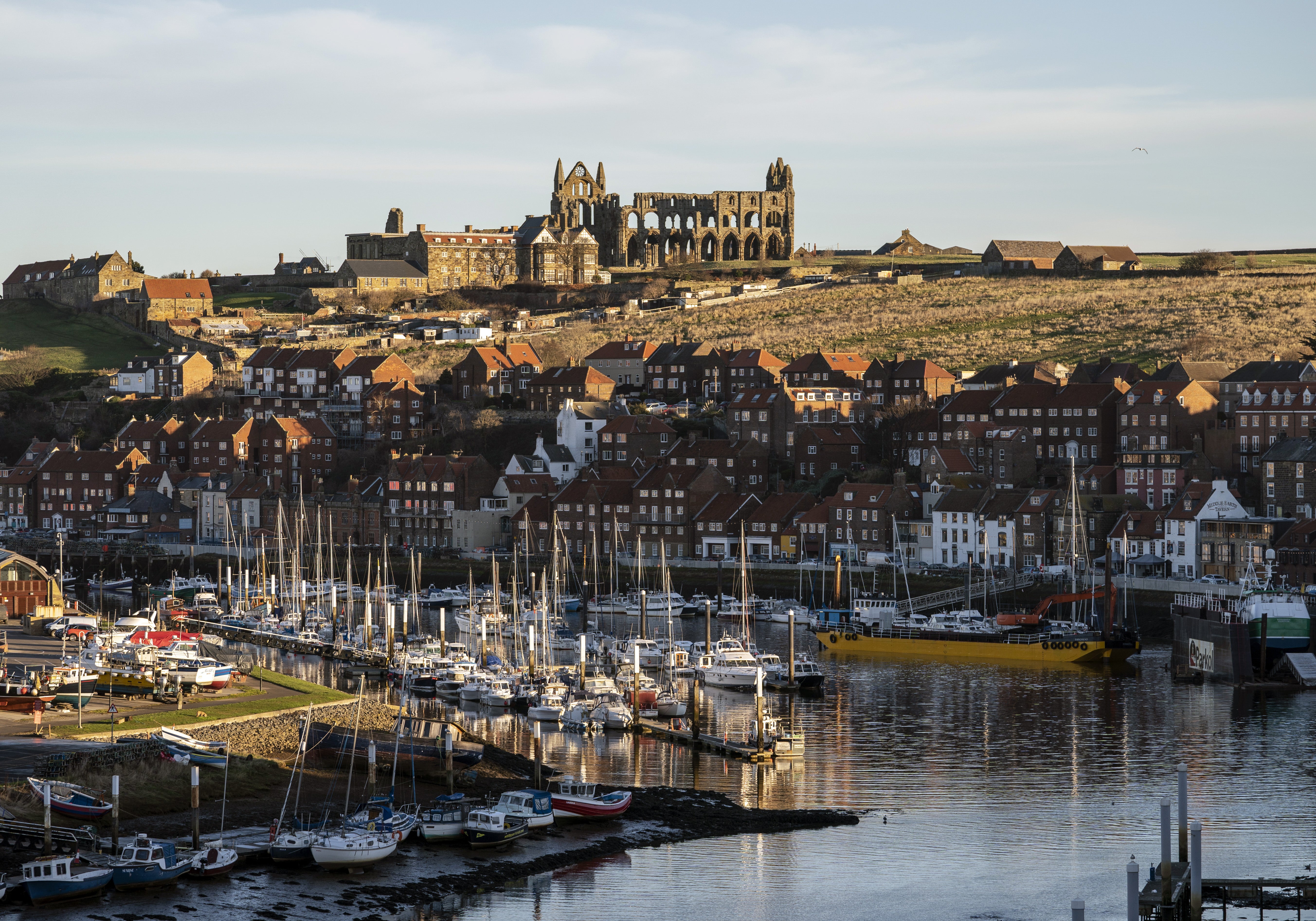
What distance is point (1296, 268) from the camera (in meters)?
137

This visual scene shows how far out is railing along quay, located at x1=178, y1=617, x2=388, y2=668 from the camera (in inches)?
2351

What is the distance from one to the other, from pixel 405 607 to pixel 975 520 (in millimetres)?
24910

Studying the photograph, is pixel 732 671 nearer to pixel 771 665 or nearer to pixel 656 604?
pixel 771 665

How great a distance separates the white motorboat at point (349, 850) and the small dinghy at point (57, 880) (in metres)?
3.74

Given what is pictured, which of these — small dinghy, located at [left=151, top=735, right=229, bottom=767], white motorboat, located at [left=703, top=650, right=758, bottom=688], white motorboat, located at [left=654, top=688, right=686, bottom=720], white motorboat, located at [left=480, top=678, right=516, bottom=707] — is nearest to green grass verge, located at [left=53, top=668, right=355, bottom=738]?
small dinghy, located at [left=151, top=735, right=229, bottom=767]

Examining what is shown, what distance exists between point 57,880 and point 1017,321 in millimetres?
100967

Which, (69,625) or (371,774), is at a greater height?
(371,774)

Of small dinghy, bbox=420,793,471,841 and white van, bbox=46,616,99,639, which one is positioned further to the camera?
white van, bbox=46,616,99,639

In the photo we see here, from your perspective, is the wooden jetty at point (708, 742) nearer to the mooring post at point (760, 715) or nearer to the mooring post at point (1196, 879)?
the mooring post at point (760, 715)

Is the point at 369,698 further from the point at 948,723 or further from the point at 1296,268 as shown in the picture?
the point at 1296,268

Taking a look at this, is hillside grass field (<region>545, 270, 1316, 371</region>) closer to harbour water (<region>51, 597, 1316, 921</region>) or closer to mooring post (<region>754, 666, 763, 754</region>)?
harbour water (<region>51, 597, 1316, 921</region>)

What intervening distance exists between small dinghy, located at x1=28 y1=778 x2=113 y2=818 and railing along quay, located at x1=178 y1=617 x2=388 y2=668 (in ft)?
81.7

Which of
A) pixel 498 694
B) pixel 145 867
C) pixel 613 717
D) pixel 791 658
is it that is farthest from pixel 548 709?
pixel 145 867

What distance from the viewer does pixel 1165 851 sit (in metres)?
29.4
